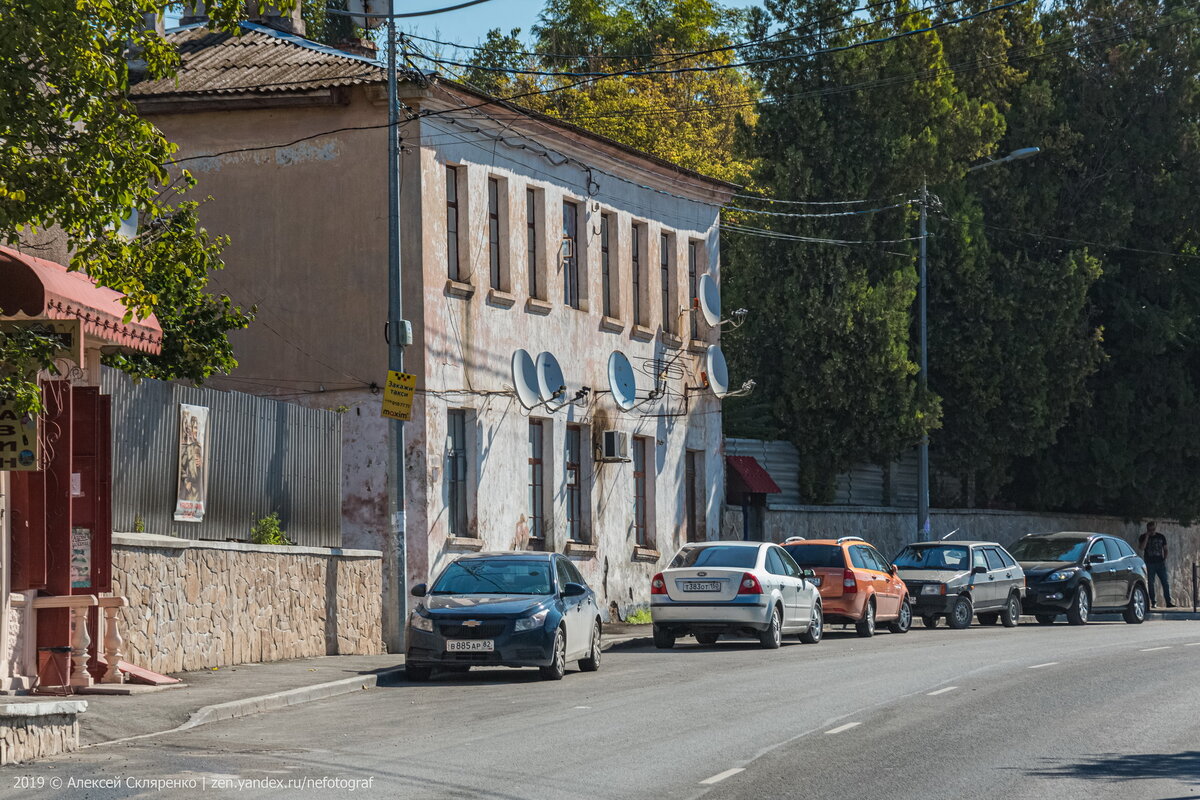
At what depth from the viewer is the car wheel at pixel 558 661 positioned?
19.6 meters

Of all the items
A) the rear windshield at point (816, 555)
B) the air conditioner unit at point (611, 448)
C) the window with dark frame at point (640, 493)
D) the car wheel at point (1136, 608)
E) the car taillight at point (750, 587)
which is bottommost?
the car wheel at point (1136, 608)

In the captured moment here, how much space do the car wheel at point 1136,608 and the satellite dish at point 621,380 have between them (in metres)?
10.5

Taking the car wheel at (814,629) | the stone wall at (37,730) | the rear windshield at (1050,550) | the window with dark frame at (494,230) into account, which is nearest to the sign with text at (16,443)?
the stone wall at (37,730)

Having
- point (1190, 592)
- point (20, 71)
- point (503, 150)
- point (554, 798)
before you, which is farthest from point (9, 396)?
point (1190, 592)

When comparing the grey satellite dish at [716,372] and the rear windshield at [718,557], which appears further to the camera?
the grey satellite dish at [716,372]

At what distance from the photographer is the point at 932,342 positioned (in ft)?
143

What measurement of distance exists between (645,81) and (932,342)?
14811mm

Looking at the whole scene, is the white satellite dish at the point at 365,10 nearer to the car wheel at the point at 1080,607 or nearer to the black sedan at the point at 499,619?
the black sedan at the point at 499,619

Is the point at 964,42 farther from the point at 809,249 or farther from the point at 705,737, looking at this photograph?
the point at 705,737

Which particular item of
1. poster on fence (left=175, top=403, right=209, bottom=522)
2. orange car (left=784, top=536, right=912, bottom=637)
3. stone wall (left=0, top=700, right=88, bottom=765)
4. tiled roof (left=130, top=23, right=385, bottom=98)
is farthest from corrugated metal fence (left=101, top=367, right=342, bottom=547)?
orange car (left=784, top=536, right=912, bottom=637)

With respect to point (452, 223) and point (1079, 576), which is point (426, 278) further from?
point (1079, 576)

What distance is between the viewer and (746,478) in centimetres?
3822

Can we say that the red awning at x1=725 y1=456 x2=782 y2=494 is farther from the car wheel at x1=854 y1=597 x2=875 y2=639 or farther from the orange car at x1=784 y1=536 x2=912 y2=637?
the car wheel at x1=854 y1=597 x2=875 y2=639

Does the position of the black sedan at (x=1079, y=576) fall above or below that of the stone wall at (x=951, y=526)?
below
